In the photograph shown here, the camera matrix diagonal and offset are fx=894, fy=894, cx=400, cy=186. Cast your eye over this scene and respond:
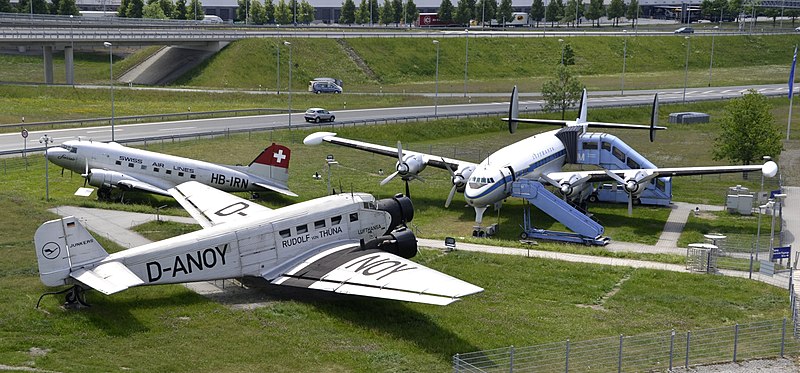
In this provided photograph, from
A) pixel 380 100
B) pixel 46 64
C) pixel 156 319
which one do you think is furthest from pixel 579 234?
pixel 46 64

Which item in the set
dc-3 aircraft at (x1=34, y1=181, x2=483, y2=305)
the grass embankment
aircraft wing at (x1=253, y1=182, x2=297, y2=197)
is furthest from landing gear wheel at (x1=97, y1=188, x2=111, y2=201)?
the grass embankment

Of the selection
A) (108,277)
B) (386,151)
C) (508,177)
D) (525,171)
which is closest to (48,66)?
(386,151)

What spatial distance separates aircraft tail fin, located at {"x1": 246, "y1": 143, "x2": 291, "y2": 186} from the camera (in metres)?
59.6

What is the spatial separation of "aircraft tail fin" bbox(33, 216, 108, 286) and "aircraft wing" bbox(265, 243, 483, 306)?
7815 millimetres

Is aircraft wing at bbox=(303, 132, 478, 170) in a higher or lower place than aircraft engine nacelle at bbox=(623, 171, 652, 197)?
higher

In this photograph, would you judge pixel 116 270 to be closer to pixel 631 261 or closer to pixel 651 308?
pixel 651 308

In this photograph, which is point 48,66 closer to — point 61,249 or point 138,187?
point 138,187

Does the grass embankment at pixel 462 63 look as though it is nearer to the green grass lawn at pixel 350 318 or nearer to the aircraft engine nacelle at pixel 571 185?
the aircraft engine nacelle at pixel 571 185

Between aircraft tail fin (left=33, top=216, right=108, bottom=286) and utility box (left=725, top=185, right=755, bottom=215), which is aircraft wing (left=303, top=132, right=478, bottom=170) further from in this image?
aircraft tail fin (left=33, top=216, right=108, bottom=286)

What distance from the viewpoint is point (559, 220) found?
55219 millimetres

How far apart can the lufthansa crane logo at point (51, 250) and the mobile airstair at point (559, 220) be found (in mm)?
29341

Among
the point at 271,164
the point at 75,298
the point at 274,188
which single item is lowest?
the point at 75,298

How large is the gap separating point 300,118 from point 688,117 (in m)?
48.5

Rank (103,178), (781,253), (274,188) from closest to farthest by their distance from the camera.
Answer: (781,253) → (103,178) → (274,188)
